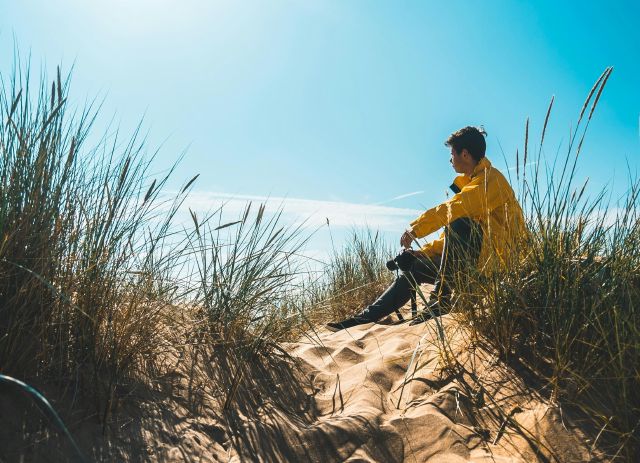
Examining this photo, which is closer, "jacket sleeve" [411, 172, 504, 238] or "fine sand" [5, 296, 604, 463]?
"fine sand" [5, 296, 604, 463]

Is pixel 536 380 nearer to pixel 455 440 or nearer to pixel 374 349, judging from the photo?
pixel 455 440

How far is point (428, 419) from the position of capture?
73.7 inches

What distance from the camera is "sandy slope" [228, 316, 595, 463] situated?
1703mm

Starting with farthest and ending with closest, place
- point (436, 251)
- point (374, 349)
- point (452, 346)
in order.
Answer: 1. point (436, 251)
2. point (374, 349)
3. point (452, 346)

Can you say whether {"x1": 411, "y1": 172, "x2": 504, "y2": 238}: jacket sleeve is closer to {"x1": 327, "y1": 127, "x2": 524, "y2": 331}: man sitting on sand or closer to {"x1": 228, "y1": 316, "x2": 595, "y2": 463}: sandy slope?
{"x1": 327, "y1": 127, "x2": 524, "y2": 331}: man sitting on sand

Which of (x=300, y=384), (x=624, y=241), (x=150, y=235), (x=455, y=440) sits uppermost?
(x=150, y=235)

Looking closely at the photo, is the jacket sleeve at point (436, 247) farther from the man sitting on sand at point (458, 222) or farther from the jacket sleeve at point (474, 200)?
the jacket sleeve at point (474, 200)

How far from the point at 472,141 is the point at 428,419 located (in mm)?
2182

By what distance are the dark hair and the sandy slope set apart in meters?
Result: 1.51

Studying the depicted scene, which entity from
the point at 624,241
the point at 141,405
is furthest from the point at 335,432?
the point at 624,241

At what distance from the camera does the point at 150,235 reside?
6.41 feet

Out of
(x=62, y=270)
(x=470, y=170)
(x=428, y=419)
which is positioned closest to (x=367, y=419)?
(x=428, y=419)

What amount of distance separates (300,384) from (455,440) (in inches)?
31.0

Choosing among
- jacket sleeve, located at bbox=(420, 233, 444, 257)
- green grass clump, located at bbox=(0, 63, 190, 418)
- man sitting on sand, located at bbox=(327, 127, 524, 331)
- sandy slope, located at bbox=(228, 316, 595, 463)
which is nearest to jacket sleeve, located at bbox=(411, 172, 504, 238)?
man sitting on sand, located at bbox=(327, 127, 524, 331)
